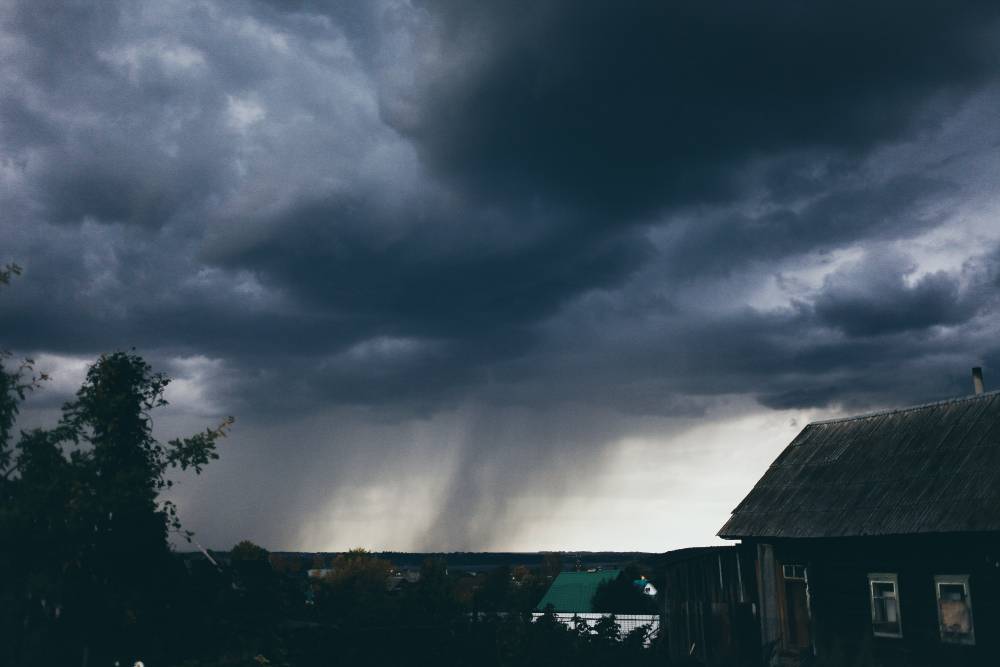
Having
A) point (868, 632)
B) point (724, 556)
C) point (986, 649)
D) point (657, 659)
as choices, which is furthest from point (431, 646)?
point (986, 649)

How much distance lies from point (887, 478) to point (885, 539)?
200 cm

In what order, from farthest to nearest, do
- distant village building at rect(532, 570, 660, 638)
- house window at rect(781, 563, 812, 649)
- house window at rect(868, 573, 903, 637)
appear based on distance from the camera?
distant village building at rect(532, 570, 660, 638)
house window at rect(781, 563, 812, 649)
house window at rect(868, 573, 903, 637)

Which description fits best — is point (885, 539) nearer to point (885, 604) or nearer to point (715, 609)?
point (885, 604)

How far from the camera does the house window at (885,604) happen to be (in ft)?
68.3

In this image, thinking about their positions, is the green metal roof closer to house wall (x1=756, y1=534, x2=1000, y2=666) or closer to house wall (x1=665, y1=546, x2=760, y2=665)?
house wall (x1=665, y1=546, x2=760, y2=665)

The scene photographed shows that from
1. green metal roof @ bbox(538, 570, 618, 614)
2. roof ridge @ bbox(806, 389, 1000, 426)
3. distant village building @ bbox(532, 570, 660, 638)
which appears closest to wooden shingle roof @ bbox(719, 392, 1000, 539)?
roof ridge @ bbox(806, 389, 1000, 426)

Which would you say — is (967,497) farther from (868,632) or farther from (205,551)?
(205,551)

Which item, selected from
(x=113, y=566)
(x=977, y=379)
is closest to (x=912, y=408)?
(x=977, y=379)

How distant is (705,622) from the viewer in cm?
2578

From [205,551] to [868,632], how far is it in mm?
16343

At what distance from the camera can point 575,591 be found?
5769 centimetres

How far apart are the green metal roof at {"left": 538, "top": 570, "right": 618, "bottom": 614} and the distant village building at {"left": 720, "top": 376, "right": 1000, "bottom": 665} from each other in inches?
1199

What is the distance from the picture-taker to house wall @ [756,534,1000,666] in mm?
18750

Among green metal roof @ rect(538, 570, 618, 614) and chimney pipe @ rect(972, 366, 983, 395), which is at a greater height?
chimney pipe @ rect(972, 366, 983, 395)
